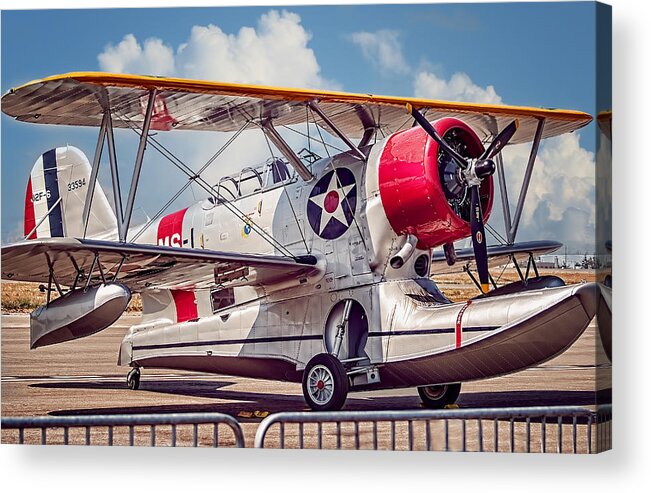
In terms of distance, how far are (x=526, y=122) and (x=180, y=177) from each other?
3607 millimetres

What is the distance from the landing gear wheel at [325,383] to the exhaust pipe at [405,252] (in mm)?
1089

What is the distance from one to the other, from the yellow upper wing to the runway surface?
2135mm

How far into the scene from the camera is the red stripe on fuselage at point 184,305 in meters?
12.7

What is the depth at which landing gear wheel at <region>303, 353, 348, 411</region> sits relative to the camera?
10555 millimetres

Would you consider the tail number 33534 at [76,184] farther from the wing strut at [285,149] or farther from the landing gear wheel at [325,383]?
the landing gear wheel at [325,383]

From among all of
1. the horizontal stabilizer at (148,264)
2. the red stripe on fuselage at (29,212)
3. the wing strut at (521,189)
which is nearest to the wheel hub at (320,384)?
the horizontal stabilizer at (148,264)

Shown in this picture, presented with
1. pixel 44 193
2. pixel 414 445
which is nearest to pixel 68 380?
pixel 44 193

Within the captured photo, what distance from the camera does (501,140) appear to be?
33.8 feet

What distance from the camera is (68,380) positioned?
12031 millimetres

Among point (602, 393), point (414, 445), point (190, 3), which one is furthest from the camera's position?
point (190, 3)

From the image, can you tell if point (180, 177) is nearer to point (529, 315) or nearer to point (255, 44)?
point (255, 44)

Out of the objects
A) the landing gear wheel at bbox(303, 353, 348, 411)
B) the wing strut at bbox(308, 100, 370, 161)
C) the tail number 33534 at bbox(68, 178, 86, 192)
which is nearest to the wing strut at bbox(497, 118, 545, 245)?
the wing strut at bbox(308, 100, 370, 161)

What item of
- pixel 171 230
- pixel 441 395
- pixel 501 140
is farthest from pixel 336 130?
pixel 171 230

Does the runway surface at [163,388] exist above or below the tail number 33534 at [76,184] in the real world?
below
